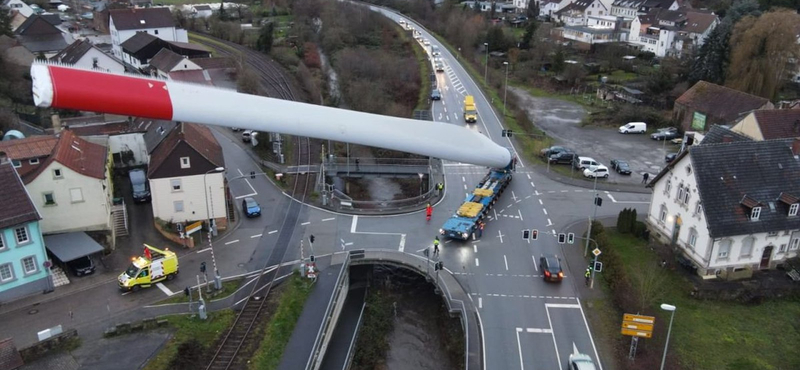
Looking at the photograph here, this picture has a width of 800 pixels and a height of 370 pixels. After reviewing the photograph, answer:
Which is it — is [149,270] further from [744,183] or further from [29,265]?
[744,183]

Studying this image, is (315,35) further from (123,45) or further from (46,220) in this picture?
(46,220)

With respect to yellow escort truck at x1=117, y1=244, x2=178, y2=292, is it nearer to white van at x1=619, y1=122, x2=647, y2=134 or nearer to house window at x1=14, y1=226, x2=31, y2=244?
house window at x1=14, y1=226, x2=31, y2=244

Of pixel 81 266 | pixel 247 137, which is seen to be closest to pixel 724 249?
pixel 81 266

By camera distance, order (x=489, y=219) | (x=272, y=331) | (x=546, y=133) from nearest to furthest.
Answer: (x=272, y=331)
(x=489, y=219)
(x=546, y=133)

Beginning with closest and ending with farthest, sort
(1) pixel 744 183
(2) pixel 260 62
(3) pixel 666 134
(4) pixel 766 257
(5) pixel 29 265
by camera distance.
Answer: (5) pixel 29 265
(1) pixel 744 183
(4) pixel 766 257
(3) pixel 666 134
(2) pixel 260 62

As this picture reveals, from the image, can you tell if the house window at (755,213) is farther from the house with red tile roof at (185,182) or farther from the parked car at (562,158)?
the house with red tile roof at (185,182)

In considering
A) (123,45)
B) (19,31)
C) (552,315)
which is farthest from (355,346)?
(19,31)

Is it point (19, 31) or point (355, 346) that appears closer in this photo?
point (355, 346)
